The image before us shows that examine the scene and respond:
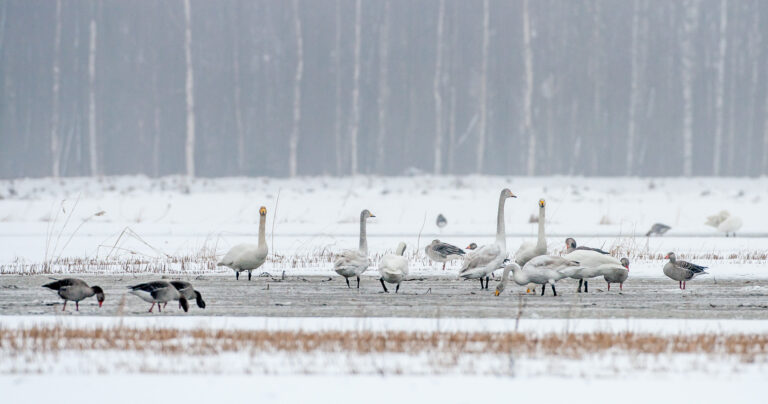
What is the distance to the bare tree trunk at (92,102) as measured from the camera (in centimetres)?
5094

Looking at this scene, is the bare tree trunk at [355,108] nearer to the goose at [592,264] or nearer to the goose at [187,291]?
the goose at [592,264]

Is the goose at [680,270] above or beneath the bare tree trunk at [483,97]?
beneath

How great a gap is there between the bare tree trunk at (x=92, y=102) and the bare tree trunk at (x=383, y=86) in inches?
579

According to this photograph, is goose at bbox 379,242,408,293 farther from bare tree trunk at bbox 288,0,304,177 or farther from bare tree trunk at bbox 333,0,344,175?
bare tree trunk at bbox 333,0,344,175

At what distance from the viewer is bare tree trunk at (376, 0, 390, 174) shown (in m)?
52.9

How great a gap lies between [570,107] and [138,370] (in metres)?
51.4

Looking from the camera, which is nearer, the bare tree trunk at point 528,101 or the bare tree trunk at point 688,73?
the bare tree trunk at point 528,101

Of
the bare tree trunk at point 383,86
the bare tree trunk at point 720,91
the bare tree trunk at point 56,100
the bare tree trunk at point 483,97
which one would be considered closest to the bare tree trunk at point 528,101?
the bare tree trunk at point 483,97

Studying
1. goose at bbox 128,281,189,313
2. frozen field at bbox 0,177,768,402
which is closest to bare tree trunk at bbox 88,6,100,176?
frozen field at bbox 0,177,768,402

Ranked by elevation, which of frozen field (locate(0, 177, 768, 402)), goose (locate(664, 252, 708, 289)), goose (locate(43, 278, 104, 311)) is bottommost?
frozen field (locate(0, 177, 768, 402))

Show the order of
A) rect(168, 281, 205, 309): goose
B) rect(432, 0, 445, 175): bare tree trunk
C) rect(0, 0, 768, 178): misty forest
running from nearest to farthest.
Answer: rect(168, 281, 205, 309): goose < rect(432, 0, 445, 175): bare tree trunk < rect(0, 0, 768, 178): misty forest

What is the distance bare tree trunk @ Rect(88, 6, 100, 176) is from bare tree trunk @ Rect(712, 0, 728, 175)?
107 feet

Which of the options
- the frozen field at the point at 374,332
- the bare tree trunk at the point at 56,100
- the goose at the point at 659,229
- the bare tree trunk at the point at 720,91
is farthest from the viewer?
the bare tree trunk at the point at 720,91

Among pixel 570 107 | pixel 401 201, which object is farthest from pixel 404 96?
pixel 401 201
